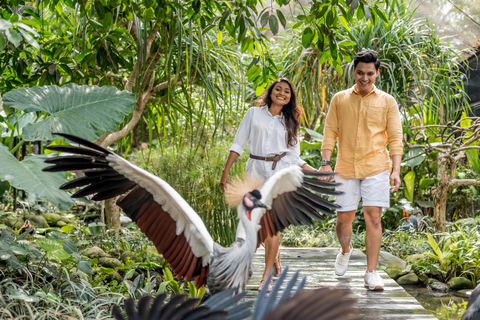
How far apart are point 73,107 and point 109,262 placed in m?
1.19

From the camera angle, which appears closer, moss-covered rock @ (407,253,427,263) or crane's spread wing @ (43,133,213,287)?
crane's spread wing @ (43,133,213,287)

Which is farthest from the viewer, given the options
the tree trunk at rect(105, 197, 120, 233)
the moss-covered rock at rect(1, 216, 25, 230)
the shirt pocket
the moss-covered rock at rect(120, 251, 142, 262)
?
the tree trunk at rect(105, 197, 120, 233)

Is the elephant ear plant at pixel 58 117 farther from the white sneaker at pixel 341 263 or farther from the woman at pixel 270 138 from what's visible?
the white sneaker at pixel 341 263

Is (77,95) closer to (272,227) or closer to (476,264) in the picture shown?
(272,227)

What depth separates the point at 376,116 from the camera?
290 cm

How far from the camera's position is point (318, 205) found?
98.5 inches

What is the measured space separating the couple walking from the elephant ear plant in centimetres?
82

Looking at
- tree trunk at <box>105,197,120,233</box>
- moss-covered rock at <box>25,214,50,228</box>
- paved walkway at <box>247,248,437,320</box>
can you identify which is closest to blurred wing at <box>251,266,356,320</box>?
paved walkway at <box>247,248,437,320</box>

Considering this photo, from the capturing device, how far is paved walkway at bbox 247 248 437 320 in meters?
2.46

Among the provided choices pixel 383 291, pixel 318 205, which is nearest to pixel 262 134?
pixel 318 205

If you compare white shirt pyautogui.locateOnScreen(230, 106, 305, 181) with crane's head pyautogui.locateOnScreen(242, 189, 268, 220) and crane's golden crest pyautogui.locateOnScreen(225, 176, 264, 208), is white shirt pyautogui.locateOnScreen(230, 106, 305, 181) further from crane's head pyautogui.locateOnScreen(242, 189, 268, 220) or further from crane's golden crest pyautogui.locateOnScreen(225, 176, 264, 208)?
crane's head pyautogui.locateOnScreen(242, 189, 268, 220)

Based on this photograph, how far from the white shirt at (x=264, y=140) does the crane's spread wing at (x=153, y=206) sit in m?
0.86

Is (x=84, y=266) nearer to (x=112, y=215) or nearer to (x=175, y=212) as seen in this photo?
(x=175, y=212)

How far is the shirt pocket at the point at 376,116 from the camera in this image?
9.49 ft
